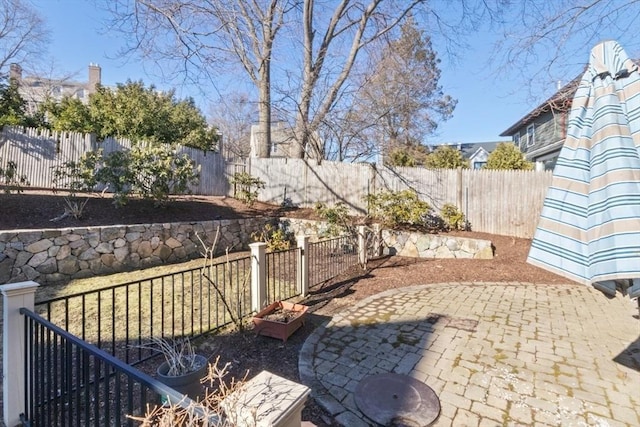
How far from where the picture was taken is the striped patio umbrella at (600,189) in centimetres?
184

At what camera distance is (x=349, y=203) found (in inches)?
420

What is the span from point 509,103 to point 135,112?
12478 millimetres

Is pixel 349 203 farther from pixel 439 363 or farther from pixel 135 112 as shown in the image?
pixel 135 112

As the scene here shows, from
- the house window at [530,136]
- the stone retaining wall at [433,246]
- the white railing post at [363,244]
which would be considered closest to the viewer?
the white railing post at [363,244]

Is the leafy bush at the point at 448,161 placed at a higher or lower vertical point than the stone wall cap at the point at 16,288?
higher

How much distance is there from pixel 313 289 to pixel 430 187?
5.28 m

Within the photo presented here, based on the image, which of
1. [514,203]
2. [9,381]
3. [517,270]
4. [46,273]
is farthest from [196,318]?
[514,203]

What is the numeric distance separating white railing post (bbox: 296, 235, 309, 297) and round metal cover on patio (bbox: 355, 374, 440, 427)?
96.3 inches

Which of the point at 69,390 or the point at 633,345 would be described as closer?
the point at 69,390

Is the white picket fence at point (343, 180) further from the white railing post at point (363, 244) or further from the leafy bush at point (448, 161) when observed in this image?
the leafy bush at point (448, 161)

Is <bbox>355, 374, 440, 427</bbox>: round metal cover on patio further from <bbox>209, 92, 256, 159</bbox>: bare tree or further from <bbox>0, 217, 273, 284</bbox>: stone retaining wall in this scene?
<bbox>209, 92, 256, 159</bbox>: bare tree

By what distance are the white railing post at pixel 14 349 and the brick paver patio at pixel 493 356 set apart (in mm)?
2229

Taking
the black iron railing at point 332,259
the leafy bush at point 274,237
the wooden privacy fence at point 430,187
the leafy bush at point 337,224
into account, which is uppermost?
the wooden privacy fence at point 430,187

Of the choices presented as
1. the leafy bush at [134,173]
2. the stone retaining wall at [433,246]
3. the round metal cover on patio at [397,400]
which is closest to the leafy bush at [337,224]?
the stone retaining wall at [433,246]
